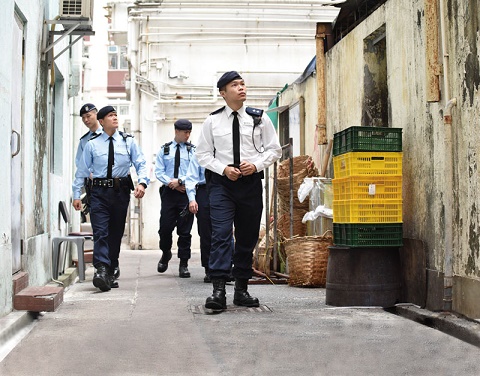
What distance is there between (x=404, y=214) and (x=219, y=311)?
6.51 ft

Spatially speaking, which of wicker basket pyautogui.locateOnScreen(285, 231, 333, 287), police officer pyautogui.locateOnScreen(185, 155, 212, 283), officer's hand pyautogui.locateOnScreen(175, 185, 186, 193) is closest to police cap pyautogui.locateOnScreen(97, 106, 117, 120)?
police officer pyautogui.locateOnScreen(185, 155, 212, 283)

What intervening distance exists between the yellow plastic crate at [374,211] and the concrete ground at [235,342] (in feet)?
2.51

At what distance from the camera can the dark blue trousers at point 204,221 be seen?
32.7ft

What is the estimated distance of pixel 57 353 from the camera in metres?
4.95

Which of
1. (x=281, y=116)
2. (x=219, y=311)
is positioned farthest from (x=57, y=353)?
(x=281, y=116)

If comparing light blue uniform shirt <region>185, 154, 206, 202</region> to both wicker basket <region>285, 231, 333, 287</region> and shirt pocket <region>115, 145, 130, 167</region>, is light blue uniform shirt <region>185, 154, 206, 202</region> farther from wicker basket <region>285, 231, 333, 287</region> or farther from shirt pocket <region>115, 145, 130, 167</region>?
wicker basket <region>285, 231, 333, 287</region>

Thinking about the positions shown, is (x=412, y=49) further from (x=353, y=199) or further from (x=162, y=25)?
(x=162, y=25)

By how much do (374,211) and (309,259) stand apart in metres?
1.87

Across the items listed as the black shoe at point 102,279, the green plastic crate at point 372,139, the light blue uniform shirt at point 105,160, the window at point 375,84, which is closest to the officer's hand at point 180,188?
the light blue uniform shirt at point 105,160

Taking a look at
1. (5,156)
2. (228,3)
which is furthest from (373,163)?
(228,3)

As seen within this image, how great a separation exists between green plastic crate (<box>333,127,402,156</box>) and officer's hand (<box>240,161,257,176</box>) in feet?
2.82

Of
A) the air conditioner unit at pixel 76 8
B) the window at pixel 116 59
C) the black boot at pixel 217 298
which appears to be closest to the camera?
the black boot at pixel 217 298

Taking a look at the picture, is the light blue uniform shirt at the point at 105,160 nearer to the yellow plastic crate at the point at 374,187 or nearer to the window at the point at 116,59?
the yellow plastic crate at the point at 374,187

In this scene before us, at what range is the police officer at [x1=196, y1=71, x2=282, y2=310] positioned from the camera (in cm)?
692
